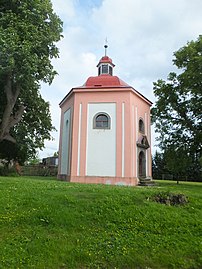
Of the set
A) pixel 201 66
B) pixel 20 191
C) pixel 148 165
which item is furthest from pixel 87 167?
pixel 201 66

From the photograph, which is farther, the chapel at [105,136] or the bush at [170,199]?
the chapel at [105,136]

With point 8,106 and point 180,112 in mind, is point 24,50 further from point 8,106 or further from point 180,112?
point 180,112

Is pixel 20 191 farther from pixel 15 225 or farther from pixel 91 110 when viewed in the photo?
pixel 91 110

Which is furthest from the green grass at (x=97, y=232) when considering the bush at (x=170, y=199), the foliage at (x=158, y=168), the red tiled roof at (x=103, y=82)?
the foliage at (x=158, y=168)

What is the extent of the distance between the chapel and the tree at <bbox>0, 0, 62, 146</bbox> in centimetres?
354

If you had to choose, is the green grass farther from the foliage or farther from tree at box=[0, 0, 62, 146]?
the foliage

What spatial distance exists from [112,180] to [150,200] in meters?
9.67

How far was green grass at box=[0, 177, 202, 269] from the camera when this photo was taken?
16.2 ft

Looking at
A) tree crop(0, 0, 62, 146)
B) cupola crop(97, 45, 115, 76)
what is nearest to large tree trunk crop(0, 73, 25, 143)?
tree crop(0, 0, 62, 146)

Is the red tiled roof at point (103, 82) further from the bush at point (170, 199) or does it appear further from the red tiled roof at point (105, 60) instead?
the bush at point (170, 199)

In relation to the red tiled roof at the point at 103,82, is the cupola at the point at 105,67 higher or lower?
higher

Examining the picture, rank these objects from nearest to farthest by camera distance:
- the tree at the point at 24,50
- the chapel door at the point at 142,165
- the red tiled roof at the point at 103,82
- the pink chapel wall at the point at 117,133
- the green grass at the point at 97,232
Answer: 1. the green grass at the point at 97,232
2. the tree at the point at 24,50
3. the pink chapel wall at the point at 117,133
4. the red tiled roof at the point at 103,82
5. the chapel door at the point at 142,165

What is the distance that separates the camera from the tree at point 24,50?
14.4 meters

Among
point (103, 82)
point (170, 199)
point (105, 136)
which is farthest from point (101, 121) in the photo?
point (170, 199)
